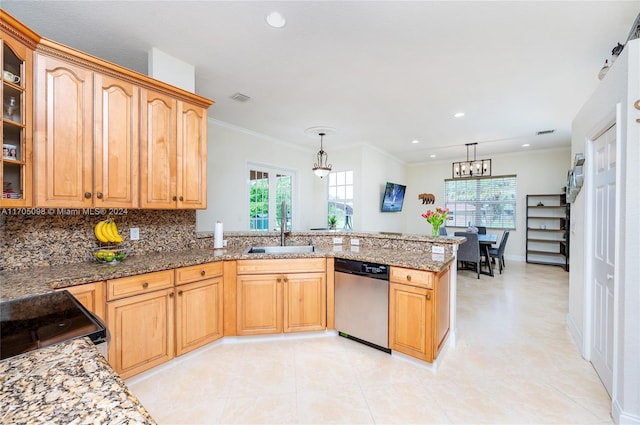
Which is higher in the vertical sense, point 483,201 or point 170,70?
point 170,70

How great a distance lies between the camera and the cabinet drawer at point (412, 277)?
218 centimetres

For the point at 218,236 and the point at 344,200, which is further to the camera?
the point at 344,200

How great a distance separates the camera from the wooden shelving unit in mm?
6359

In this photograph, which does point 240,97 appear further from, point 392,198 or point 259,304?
point 392,198

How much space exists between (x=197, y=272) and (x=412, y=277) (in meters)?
1.86

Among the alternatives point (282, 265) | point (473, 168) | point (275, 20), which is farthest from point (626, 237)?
point (473, 168)

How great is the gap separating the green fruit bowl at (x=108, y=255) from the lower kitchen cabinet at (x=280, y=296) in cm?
95

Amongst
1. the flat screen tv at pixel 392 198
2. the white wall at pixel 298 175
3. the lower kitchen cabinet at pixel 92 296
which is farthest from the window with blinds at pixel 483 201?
the lower kitchen cabinet at pixel 92 296

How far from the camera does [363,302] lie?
8.35 ft

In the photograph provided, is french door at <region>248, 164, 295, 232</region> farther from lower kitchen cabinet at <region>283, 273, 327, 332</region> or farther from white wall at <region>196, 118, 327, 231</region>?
lower kitchen cabinet at <region>283, 273, 327, 332</region>

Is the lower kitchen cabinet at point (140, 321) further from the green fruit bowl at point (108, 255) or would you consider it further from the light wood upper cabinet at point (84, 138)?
the light wood upper cabinet at point (84, 138)

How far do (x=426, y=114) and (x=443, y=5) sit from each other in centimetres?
232

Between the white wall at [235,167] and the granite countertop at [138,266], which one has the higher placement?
the white wall at [235,167]

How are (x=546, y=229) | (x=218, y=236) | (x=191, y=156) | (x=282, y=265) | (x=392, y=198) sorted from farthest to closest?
(x=392, y=198) → (x=546, y=229) → (x=218, y=236) → (x=282, y=265) → (x=191, y=156)
